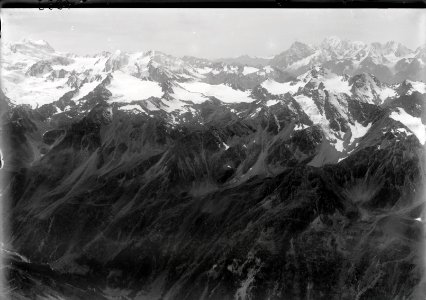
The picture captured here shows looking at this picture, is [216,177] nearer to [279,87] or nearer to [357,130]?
[357,130]

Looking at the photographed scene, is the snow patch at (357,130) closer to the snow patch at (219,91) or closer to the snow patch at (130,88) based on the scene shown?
the snow patch at (219,91)

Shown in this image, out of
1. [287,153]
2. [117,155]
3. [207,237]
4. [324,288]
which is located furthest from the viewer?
[117,155]

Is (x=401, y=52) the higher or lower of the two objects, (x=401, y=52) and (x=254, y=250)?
the higher

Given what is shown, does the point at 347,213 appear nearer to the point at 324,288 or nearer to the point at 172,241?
the point at 324,288

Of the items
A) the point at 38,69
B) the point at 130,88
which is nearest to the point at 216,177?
the point at 130,88

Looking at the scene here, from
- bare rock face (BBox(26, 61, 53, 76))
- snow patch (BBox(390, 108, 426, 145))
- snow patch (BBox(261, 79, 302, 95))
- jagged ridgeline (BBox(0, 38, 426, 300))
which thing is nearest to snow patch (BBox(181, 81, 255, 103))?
jagged ridgeline (BBox(0, 38, 426, 300))

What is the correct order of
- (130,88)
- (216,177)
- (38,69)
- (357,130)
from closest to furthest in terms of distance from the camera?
(216,177), (357,130), (38,69), (130,88)

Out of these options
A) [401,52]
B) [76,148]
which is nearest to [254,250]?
[401,52]

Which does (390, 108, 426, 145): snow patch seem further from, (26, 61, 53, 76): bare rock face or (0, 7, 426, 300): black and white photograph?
(26, 61, 53, 76): bare rock face
